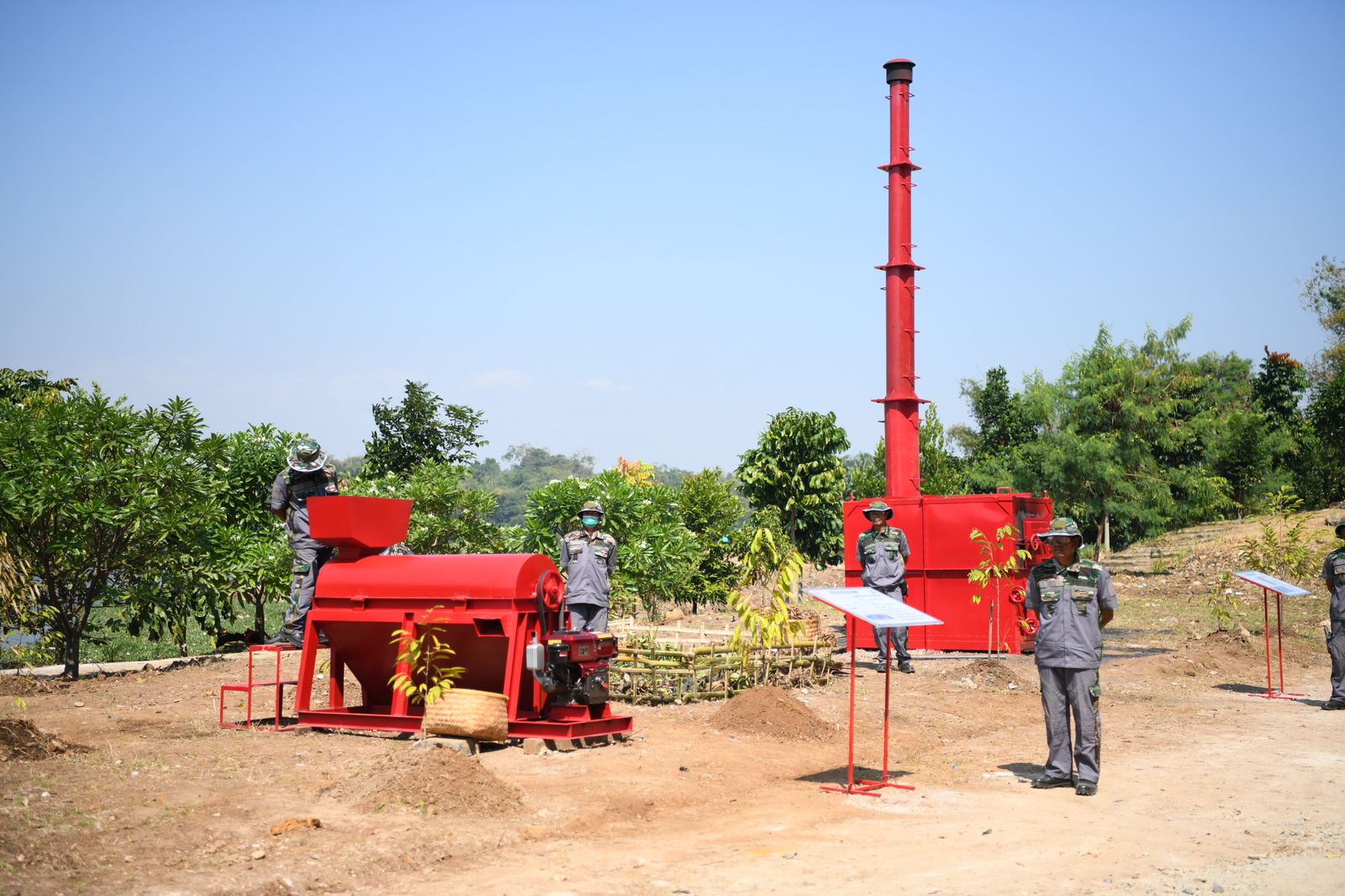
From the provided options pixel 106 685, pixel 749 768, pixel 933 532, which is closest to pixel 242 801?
pixel 749 768

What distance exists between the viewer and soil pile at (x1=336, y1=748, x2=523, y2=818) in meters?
8.12

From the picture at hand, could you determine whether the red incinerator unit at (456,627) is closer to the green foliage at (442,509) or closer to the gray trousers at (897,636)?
the gray trousers at (897,636)

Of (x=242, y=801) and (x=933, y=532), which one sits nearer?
(x=242, y=801)

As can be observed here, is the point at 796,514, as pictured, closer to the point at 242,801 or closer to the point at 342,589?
the point at 342,589

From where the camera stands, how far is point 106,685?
571 inches

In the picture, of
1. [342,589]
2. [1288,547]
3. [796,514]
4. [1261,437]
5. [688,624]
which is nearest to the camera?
[342,589]

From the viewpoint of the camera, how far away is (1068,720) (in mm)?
9648

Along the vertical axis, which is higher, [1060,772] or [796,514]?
[796,514]

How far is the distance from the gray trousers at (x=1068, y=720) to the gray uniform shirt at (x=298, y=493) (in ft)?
22.4

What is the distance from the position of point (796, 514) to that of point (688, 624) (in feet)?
31.5

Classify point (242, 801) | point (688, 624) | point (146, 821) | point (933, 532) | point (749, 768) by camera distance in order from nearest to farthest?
point (146, 821)
point (242, 801)
point (749, 768)
point (933, 532)
point (688, 624)

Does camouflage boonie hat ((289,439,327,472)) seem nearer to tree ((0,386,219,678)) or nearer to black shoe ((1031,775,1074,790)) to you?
tree ((0,386,219,678))

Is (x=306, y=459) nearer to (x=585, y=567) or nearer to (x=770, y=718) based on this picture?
(x=585, y=567)

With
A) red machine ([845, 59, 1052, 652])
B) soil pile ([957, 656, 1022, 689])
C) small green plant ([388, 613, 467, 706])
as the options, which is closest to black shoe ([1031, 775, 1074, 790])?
small green plant ([388, 613, 467, 706])
